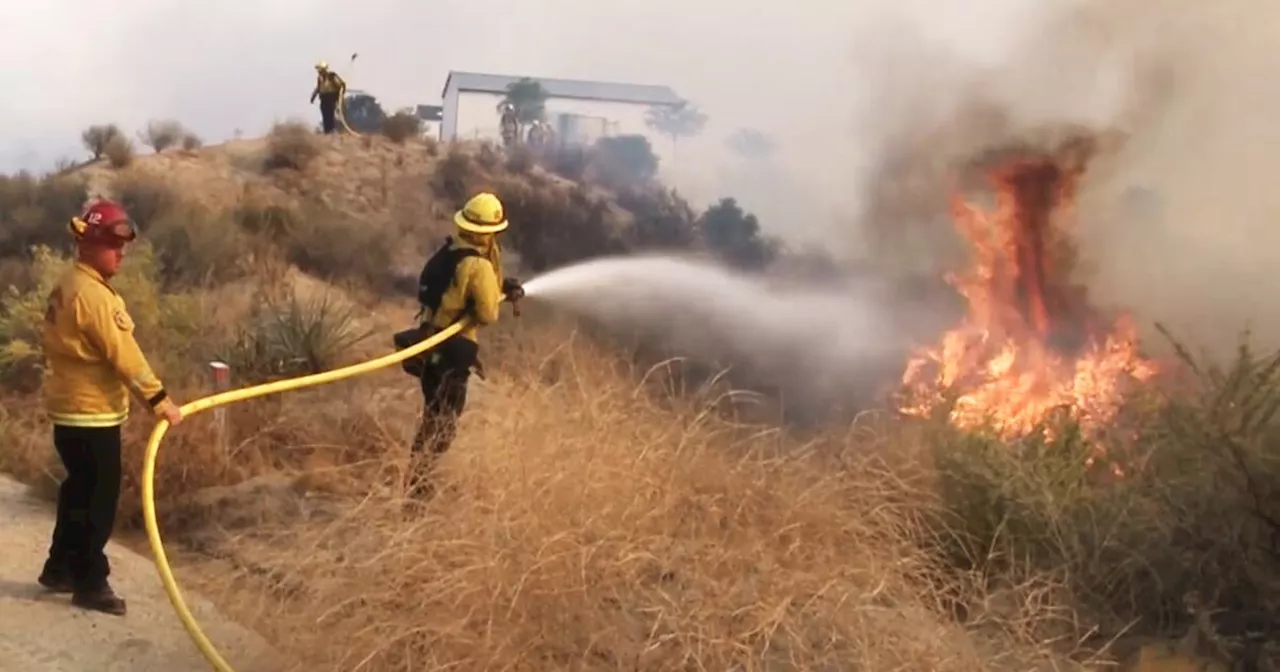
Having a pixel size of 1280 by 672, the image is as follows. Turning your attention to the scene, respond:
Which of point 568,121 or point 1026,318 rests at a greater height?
point 568,121

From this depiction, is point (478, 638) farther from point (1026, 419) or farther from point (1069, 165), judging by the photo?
point (1069, 165)

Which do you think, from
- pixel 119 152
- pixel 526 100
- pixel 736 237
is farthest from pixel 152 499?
pixel 526 100

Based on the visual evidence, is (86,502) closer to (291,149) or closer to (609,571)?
(609,571)

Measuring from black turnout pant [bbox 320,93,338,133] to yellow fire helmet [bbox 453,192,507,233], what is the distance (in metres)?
15.2

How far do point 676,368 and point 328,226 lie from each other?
6.69 meters

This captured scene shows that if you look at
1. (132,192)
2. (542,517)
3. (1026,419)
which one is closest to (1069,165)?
(1026,419)

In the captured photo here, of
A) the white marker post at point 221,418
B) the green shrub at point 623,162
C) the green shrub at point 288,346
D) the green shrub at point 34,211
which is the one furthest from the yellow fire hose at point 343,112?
the white marker post at point 221,418

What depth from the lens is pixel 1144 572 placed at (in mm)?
5285

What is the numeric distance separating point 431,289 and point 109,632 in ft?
6.54

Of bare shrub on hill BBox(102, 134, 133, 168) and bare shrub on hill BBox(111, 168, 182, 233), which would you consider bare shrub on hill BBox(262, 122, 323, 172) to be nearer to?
bare shrub on hill BBox(102, 134, 133, 168)

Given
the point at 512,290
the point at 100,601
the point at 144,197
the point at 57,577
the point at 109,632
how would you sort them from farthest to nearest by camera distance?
the point at 144,197 → the point at 512,290 → the point at 57,577 → the point at 100,601 → the point at 109,632

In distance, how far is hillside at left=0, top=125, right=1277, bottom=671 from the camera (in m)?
4.01

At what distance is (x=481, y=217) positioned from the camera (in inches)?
226

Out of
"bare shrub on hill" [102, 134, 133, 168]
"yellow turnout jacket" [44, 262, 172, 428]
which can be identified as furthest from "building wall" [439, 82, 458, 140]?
"yellow turnout jacket" [44, 262, 172, 428]
